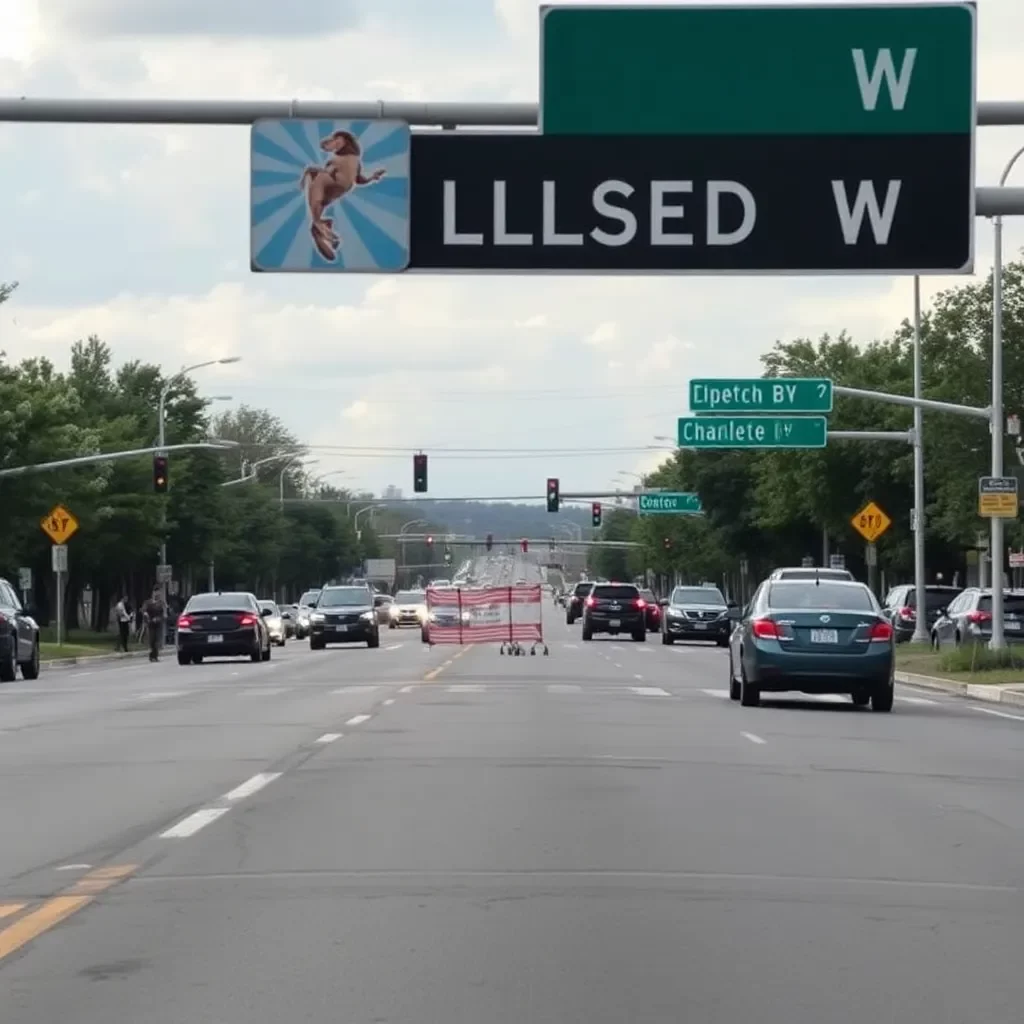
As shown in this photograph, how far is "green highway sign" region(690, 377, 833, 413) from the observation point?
52.9 m

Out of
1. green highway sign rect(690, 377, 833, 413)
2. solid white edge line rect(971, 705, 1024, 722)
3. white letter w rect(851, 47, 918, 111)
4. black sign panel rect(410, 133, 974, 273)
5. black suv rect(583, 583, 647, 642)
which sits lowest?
solid white edge line rect(971, 705, 1024, 722)

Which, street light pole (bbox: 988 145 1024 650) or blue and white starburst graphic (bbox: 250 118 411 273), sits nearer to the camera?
blue and white starburst graphic (bbox: 250 118 411 273)

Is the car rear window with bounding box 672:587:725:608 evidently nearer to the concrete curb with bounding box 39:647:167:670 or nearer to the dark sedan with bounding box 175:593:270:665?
the concrete curb with bounding box 39:647:167:670

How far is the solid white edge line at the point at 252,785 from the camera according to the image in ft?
51.3

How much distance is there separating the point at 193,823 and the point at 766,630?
1394 cm

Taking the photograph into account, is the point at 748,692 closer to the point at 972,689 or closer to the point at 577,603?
the point at 972,689

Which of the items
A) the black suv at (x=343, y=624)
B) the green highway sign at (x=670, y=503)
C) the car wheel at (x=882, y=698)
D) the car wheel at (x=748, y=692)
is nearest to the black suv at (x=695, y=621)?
the black suv at (x=343, y=624)

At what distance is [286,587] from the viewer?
484 feet

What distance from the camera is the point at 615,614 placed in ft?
219

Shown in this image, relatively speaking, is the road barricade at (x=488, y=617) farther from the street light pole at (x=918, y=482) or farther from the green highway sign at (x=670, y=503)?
the green highway sign at (x=670, y=503)

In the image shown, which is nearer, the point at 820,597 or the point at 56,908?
the point at 56,908

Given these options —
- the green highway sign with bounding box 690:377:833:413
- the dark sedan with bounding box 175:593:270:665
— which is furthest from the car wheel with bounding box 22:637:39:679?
the green highway sign with bounding box 690:377:833:413

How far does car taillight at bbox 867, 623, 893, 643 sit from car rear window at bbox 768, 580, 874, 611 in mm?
424

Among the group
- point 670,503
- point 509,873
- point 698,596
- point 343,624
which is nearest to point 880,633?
point 509,873
